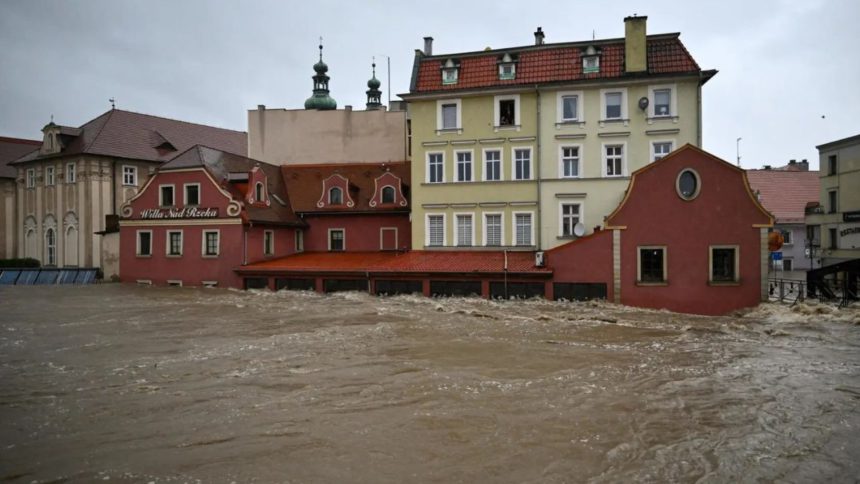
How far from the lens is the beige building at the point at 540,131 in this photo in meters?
28.9

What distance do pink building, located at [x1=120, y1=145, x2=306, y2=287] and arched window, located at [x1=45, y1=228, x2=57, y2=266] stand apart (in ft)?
48.8

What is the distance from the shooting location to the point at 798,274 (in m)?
46.2

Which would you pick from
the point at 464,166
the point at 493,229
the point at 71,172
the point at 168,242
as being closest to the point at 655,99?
the point at 464,166

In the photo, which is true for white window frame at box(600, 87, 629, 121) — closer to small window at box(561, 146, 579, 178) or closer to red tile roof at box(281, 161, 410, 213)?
small window at box(561, 146, 579, 178)

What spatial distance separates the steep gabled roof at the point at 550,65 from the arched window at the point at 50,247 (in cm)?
3223

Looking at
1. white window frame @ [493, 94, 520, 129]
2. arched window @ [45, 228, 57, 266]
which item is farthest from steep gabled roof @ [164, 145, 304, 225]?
arched window @ [45, 228, 57, 266]

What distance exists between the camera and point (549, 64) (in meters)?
30.6

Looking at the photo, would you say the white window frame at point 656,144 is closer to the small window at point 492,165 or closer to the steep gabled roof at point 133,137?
the small window at point 492,165

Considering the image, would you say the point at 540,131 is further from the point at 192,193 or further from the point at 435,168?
the point at 192,193

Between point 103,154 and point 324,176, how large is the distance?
59.7 feet

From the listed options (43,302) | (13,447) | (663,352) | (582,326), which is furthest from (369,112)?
(13,447)

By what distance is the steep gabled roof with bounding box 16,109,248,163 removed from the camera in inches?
1720

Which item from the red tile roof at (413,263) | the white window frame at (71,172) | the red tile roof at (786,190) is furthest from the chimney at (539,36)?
the white window frame at (71,172)

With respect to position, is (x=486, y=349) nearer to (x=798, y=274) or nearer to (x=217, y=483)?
(x=217, y=483)
